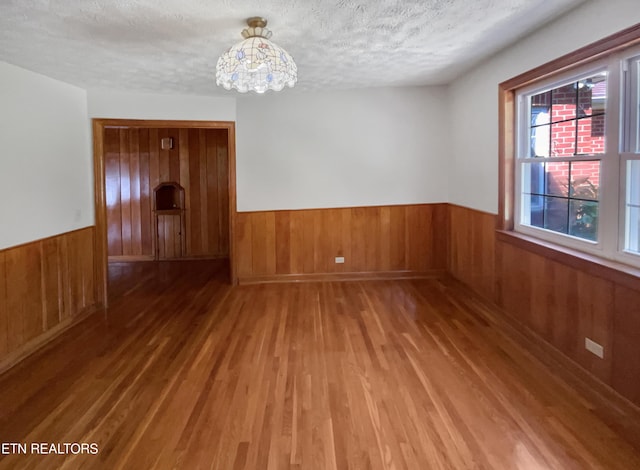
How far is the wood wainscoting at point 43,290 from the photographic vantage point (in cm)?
330

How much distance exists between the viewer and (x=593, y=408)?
97.6 inches

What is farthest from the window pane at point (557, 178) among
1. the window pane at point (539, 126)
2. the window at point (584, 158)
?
the window pane at point (539, 126)

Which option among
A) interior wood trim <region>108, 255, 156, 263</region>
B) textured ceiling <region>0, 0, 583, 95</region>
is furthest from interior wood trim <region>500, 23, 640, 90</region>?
interior wood trim <region>108, 255, 156, 263</region>

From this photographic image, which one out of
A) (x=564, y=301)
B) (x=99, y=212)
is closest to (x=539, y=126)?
(x=564, y=301)

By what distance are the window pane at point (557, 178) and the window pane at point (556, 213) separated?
56mm

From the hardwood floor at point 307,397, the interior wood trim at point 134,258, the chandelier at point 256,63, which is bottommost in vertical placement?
the hardwood floor at point 307,397

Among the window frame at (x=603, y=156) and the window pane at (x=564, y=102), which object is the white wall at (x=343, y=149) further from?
the window pane at (x=564, y=102)

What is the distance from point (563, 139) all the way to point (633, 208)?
2.89ft

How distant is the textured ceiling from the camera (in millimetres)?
2557

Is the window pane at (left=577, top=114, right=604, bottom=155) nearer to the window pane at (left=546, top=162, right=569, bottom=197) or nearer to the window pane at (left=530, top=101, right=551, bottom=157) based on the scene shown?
the window pane at (left=546, top=162, right=569, bottom=197)

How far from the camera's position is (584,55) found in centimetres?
271

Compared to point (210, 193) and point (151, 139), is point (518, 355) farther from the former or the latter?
point (151, 139)

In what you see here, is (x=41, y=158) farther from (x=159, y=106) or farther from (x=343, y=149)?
(x=343, y=149)

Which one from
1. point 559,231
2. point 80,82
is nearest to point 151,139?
point 80,82
